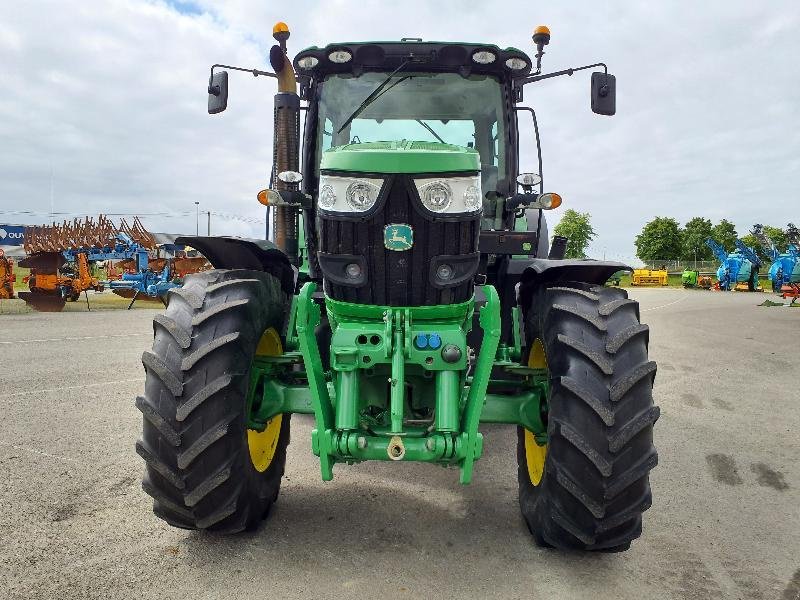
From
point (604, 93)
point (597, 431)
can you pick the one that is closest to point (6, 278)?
point (604, 93)

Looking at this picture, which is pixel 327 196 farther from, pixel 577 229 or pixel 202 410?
pixel 577 229

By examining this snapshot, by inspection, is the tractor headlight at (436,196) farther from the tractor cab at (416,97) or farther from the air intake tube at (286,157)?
the air intake tube at (286,157)

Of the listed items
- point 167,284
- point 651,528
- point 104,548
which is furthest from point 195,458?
point 167,284

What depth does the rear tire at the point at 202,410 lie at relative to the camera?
256 centimetres

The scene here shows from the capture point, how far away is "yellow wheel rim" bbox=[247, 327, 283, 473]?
10.4 feet

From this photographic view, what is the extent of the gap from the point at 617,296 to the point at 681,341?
930 centimetres

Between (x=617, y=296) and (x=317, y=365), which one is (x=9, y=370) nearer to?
(x=317, y=365)

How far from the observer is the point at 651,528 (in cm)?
313

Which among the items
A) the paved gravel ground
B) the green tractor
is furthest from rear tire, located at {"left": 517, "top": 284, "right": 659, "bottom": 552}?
the paved gravel ground

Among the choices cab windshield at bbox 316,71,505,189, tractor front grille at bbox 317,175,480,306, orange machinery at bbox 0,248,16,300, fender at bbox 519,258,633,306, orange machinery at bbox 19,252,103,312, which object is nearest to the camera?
tractor front grille at bbox 317,175,480,306

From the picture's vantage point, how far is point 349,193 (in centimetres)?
260

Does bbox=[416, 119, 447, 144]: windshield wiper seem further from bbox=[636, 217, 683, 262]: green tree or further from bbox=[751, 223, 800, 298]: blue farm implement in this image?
bbox=[636, 217, 683, 262]: green tree

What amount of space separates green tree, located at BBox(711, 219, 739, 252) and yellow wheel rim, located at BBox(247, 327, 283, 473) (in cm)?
7843

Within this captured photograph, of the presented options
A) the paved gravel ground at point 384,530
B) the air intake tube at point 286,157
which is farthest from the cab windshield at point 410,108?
the paved gravel ground at point 384,530
